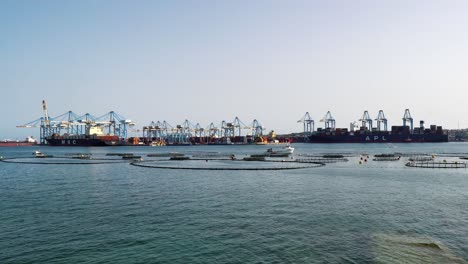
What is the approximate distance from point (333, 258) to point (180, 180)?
123 feet

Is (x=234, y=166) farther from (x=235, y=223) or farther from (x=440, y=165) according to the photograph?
(x=235, y=223)

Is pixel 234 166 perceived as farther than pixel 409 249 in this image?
Yes

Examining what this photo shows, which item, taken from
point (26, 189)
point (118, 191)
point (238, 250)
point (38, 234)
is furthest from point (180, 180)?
point (238, 250)

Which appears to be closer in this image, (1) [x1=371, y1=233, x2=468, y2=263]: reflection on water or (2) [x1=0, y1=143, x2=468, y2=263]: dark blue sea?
(1) [x1=371, y1=233, x2=468, y2=263]: reflection on water

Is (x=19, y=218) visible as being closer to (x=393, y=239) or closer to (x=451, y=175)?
(x=393, y=239)

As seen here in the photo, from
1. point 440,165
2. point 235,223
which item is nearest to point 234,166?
point 440,165

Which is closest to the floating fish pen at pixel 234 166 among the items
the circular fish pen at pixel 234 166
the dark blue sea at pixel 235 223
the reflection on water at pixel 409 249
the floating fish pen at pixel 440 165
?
the circular fish pen at pixel 234 166

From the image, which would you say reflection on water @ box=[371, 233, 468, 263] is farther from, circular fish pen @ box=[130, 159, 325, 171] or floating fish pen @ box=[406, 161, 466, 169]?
floating fish pen @ box=[406, 161, 466, 169]

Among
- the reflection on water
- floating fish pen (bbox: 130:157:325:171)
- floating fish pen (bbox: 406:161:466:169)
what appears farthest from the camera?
floating fish pen (bbox: 130:157:325:171)

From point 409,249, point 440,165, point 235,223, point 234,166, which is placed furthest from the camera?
point 234,166

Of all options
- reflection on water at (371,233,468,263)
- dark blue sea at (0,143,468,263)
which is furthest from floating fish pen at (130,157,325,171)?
reflection on water at (371,233,468,263)

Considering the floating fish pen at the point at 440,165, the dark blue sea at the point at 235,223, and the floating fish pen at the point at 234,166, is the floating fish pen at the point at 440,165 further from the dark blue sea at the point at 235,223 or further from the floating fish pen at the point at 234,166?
the dark blue sea at the point at 235,223

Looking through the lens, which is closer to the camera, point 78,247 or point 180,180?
point 78,247

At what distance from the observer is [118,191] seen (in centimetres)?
4569
